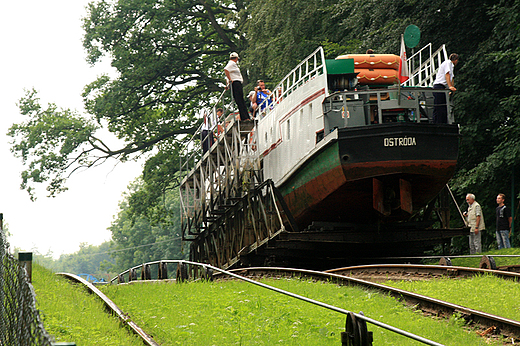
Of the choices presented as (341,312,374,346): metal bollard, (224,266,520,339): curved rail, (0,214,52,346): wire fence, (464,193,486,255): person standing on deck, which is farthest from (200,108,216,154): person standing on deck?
(341,312,374,346): metal bollard

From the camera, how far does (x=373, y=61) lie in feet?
55.1

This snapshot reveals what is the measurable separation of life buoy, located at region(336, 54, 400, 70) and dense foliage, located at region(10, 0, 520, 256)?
5.48 m

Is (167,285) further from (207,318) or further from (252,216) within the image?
(252,216)

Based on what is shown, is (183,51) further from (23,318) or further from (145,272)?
(23,318)

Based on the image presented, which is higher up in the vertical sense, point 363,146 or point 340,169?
point 363,146

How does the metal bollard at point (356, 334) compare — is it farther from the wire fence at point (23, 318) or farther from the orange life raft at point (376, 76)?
the orange life raft at point (376, 76)

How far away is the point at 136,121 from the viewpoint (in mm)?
36375

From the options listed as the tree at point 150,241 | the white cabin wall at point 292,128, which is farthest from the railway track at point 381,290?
the tree at point 150,241

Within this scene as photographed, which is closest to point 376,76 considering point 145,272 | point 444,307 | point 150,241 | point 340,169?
point 340,169

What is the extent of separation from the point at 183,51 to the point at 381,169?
78.6 feet

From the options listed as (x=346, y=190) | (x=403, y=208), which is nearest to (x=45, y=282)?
(x=346, y=190)

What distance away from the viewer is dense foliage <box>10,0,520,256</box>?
75.0ft

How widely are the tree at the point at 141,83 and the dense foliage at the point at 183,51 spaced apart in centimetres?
6

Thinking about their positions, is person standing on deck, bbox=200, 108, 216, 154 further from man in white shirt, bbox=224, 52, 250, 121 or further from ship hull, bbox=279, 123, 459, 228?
ship hull, bbox=279, 123, 459, 228
